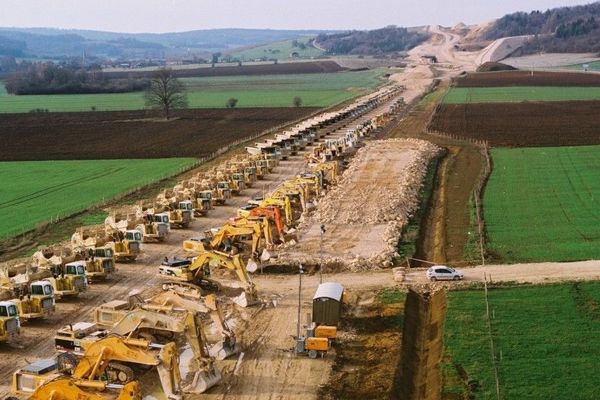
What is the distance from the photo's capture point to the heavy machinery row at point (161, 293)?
2470 cm

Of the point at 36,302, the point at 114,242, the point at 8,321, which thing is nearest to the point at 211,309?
the point at 8,321

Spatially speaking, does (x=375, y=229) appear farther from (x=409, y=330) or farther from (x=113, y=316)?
(x=113, y=316)

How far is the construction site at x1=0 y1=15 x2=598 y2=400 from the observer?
26.8m

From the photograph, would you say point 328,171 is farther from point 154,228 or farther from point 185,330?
point 185,330

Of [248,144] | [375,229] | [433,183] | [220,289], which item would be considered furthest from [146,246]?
[248,144]

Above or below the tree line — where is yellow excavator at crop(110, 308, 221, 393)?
above

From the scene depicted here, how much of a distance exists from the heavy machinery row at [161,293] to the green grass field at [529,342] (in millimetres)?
5245

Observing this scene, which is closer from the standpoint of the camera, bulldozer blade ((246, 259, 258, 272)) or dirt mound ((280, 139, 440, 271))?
bulldozer blade ((246, 259, 258, 272))

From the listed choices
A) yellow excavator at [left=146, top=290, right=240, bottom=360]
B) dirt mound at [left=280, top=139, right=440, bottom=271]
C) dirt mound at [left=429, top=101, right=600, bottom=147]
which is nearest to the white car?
dirt mound at [left=280, top=139, right=440, bottom=271]

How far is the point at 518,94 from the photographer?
144m

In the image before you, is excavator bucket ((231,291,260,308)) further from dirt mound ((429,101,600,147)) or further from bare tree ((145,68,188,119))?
bare tree ((145,68,188,119))

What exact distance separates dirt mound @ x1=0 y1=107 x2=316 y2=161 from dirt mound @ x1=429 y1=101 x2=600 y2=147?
2406cm

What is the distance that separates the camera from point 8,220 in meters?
53.4

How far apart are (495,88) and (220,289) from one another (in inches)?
5088
